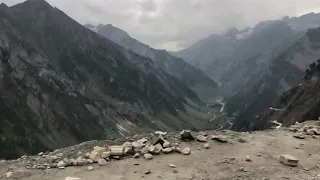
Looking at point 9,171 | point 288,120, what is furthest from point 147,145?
point 288,120

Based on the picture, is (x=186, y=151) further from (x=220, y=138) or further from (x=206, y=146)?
(x=220, y=138)

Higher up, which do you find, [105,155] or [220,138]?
[220,138]

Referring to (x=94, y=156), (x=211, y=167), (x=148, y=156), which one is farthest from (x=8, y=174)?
(x=211, y=167)

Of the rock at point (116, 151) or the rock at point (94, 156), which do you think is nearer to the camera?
the rock at point (94, 156)

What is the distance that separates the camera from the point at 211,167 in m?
17.3

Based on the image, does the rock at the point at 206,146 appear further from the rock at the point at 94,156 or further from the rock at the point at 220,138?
the rock at the point at 94,156

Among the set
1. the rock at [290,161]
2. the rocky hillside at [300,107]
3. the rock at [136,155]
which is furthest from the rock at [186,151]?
the rocky hillside at [300,107]

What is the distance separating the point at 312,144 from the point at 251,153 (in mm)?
4637

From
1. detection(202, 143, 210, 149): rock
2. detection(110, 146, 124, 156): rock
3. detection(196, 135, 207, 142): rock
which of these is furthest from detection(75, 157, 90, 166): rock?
detection(196, 135, 207, 142): rock

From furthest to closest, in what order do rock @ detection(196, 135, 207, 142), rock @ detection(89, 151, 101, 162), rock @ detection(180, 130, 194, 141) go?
rock @ detection(180, 130, 194, 141) < rock @ detection(196, 135, 207, 142) < rock @ detection(89, 151, 101, 162)

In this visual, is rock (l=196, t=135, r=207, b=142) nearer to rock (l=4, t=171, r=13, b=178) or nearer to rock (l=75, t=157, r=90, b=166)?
rock (l=75, t=157, r=90, b=166)

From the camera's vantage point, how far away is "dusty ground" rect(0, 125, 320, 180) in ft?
53.8

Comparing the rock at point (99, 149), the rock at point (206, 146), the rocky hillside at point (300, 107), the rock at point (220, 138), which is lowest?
the rocky hillside at point (300, 107)

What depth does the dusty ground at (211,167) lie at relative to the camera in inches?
645
